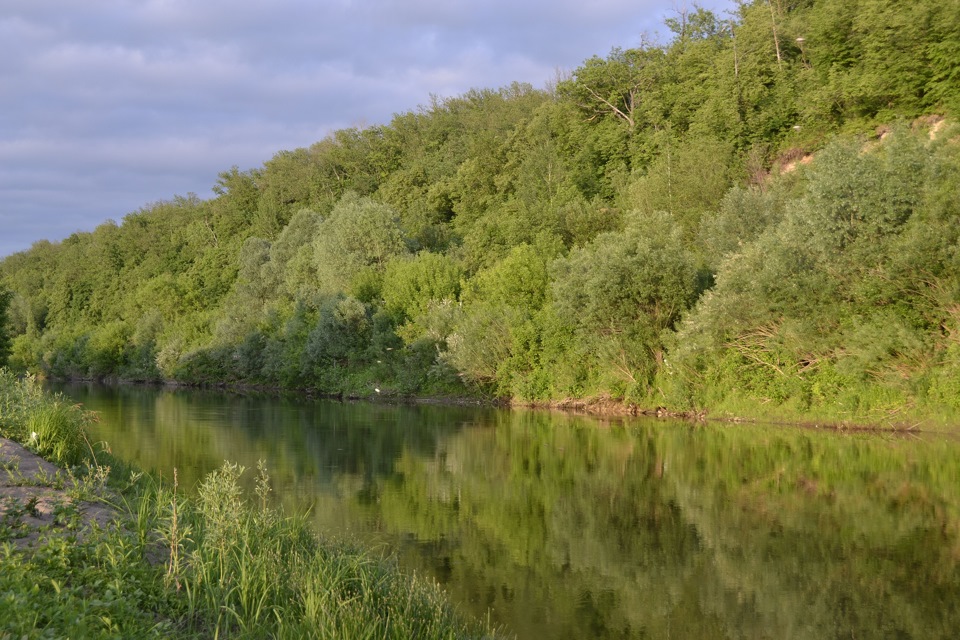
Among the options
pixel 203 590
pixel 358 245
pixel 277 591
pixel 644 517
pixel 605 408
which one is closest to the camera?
pixel 203 590

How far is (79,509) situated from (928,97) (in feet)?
164

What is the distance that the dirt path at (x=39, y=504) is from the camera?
9836 mm

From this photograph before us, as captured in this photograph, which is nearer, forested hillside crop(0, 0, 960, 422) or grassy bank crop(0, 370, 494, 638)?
grassy bank crop(0, 370, 494, 638)

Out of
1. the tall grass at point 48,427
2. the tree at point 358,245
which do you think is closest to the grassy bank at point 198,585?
the tall grass at point 48,427

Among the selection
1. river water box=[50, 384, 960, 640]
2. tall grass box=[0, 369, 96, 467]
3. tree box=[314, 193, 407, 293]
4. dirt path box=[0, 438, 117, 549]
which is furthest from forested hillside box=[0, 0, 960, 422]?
dirt path box=[0, 438, 117, 549]

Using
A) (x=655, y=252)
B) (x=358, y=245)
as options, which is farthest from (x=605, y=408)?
(x=358, y=245)

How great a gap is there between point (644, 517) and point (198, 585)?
470 inches

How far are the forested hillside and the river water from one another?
3.95 meters

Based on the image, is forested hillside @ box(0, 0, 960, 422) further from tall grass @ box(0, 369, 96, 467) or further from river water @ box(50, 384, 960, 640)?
tall grass @ box(0, 369, 96, 467)

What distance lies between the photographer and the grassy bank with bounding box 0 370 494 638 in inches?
296

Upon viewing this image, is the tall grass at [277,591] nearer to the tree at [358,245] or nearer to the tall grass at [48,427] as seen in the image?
the tall grass at [48,427]

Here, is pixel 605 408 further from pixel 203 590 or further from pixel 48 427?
pixel 203 590

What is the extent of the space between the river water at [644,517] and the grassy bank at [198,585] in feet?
8.44

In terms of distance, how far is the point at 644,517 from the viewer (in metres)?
18.9
